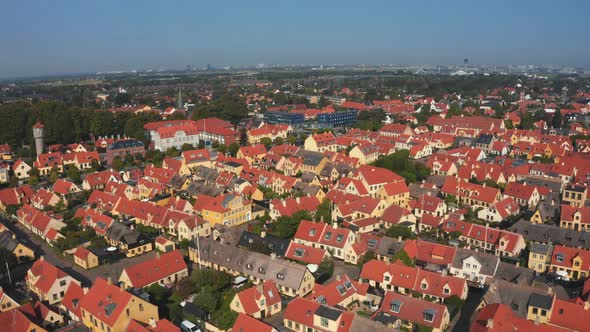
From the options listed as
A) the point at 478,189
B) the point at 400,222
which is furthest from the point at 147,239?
the point at 478,189

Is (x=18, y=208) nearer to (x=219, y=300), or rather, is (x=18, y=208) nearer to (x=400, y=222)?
(x=219, y=300)

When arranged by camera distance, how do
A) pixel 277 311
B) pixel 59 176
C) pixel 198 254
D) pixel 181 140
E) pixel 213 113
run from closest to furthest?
1. pixel 277 311
2. pixel 198 254
3. pixel 59 176
4. pixel 181 140
5. pixel 213 113

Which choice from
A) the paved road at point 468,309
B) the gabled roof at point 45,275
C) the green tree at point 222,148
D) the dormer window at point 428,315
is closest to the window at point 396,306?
the dormer window at point 428,315

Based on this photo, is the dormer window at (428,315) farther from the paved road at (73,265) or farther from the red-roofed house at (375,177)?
the red-roofed house at (375,177)

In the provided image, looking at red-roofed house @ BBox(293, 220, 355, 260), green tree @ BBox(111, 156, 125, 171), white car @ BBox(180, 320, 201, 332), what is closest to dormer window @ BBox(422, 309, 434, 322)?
red-roofed house @ BBox(293, 220, 355, 260)

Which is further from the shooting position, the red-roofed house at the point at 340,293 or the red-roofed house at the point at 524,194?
the red-roofed house at the point at 524,194

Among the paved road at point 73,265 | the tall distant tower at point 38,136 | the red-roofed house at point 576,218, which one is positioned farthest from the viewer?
the tall distant tower at point 38,136

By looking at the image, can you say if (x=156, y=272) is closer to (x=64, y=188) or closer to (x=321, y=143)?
(x=64, y=188)
